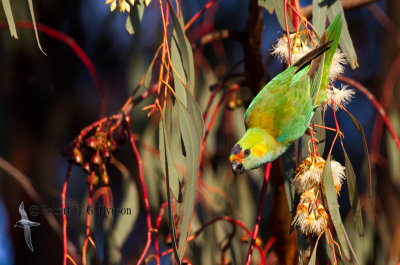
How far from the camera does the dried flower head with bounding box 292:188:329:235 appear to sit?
2.93 ft

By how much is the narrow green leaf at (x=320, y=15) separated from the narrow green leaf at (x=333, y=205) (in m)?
0.33

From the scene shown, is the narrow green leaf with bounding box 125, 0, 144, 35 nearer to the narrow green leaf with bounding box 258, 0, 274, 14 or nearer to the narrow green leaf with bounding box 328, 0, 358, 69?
the narrow green leaf with bounding box 258, 0, 274, 14

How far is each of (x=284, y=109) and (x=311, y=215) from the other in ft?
1.08

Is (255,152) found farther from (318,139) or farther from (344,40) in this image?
(344,40)

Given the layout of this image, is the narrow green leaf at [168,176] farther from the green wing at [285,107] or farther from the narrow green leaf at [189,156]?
the green wing at [285,107]

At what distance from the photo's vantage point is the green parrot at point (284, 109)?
1.07 m

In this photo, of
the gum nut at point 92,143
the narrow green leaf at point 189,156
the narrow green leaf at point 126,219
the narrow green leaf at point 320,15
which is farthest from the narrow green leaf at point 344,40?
the narrow green leaf at point 126,219

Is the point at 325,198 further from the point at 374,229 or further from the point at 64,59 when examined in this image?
the point at 64,59

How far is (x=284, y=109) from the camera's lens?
1.15 meters

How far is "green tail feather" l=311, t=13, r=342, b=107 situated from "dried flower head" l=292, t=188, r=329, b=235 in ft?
0.84

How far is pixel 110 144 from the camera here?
1.27 m

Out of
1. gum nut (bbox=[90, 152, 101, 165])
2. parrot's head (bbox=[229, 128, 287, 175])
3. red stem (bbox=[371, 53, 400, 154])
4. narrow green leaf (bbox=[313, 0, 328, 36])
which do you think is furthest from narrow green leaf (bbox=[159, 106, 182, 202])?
red stem (bbox=[371, 53, 400, 154])

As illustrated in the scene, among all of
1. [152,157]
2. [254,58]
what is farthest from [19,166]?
[254,58]

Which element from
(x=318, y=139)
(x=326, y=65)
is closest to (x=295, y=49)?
(x=326, y=65)
